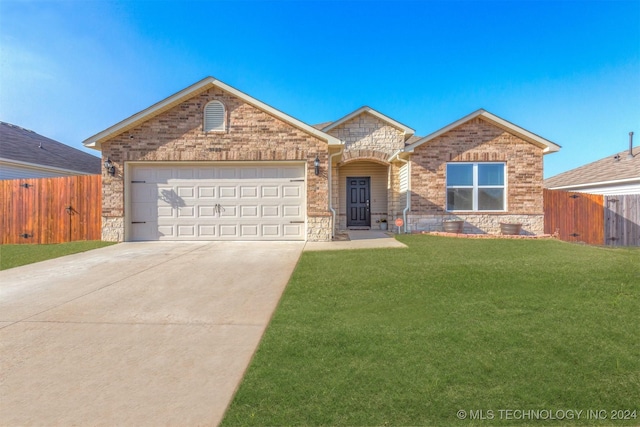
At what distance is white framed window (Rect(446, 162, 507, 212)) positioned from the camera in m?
11.8

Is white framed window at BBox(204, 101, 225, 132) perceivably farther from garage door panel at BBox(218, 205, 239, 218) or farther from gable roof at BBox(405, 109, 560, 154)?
gable roof at BBox(405, 109, 560, 154)

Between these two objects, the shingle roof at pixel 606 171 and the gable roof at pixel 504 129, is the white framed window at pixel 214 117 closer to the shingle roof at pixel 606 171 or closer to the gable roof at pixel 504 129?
the gable roof at pixel 504 129

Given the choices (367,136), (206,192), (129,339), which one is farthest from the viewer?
A: (367,136)

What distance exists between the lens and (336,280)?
17.6ft

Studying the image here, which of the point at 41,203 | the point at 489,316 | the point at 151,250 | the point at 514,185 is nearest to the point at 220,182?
the point at 151,250

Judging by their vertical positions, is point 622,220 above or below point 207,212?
below

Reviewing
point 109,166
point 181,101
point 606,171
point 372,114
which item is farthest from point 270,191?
point 606,171

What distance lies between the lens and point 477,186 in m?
11.8

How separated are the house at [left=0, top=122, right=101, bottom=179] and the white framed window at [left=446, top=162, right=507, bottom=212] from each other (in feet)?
55.5

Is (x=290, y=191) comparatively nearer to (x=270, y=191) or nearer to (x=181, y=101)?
(x=270, y=191)

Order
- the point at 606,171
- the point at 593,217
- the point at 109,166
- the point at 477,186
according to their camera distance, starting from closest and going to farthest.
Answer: the point at 109,166
the point at 477,186
the point at 593,217
the point at 606,171

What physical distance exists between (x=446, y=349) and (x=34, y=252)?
10.8 m

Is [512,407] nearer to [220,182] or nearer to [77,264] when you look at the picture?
[77,264]

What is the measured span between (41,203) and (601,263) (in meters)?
15.5
